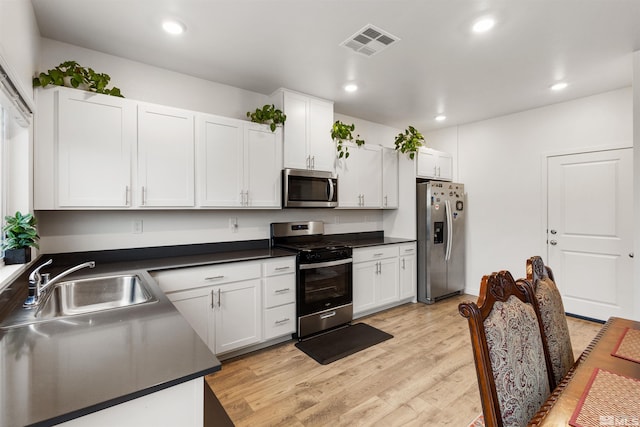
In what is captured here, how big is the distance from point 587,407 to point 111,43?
3.49 metres

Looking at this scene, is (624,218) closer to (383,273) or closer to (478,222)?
(478,222)

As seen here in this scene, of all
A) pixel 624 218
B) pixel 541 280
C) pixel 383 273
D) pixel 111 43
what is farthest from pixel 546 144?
pixel 111 43

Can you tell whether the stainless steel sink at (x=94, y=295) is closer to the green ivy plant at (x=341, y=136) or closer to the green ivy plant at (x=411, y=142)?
the green ivy plant at (x=341, y=136)

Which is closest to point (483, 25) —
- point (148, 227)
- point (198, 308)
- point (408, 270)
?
point (408, 270)

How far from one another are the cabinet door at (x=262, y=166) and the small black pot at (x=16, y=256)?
5.42ft

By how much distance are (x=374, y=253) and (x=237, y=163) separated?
6.48ft

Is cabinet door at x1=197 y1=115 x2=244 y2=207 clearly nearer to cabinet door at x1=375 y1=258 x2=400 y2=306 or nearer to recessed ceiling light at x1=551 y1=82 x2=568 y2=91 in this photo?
cabinet door at x1=375 y1=258 x2=400 y2=306

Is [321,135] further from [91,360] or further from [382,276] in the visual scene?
[91,360]

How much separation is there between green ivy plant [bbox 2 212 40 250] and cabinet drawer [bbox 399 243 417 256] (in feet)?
12.0

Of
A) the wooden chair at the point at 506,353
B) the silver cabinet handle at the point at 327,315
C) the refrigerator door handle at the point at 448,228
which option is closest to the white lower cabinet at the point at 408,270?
the refrigerator door handle at the point at 448,228

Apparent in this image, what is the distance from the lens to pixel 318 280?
3230 millimetres

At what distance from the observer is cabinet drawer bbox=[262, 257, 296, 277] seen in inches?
114

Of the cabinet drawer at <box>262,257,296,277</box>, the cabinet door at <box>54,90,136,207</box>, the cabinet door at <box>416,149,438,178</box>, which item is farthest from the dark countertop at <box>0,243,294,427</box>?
the cabinet door at <box>416,149,438,178</box>

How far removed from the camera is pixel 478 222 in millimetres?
4625
